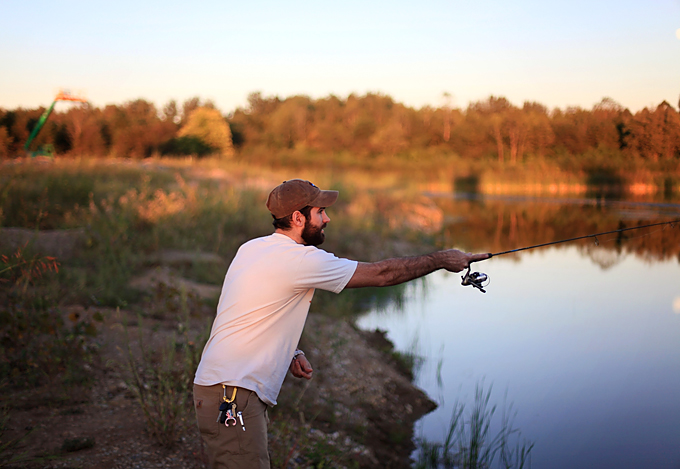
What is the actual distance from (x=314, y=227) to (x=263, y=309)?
55 centimetres

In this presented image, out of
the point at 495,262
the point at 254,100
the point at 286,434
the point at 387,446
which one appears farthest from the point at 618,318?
the point at 254,100

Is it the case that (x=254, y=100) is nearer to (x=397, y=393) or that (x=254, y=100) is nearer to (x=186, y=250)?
(x=186, y=250)

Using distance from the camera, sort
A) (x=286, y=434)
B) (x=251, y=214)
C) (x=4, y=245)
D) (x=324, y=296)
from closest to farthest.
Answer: (x=286, y=434) → (x=4, y=245) → (x=324, y=296) → (x=251, y=214)

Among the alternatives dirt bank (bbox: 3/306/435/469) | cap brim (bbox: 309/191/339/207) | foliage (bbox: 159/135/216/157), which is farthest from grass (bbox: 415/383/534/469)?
foliage (bbox: 159/135/216/157)

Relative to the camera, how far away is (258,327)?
8.80ft

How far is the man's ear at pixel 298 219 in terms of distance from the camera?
291 cm

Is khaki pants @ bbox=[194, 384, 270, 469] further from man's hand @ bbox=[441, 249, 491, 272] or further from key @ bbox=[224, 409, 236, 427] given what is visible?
man's hand @ bbox=[441, 249, 491, 272]

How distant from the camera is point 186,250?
35.3 ft

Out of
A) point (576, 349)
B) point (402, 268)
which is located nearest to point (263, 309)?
point (402, 268)

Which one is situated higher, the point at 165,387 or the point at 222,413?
the point at 222,413

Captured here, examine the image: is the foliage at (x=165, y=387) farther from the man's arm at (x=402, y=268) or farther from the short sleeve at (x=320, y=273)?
the man's arm at (x=402, y=268)

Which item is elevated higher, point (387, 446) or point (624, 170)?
point (624, 170)

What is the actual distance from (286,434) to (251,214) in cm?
921

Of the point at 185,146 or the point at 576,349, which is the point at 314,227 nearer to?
the point at 576,349
